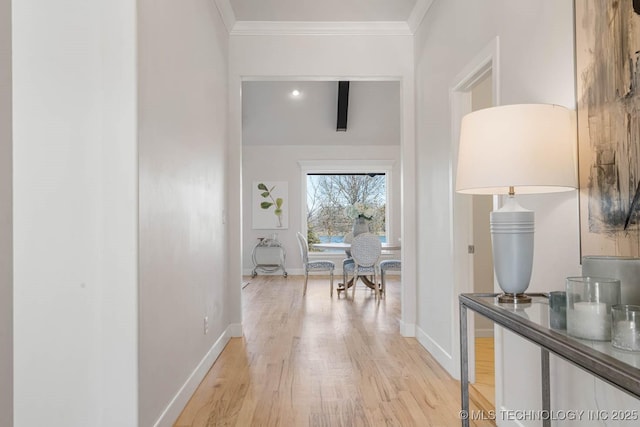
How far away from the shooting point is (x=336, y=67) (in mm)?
4219

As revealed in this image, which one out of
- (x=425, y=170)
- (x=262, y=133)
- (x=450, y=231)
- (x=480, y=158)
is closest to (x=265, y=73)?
(x=425, y=170)

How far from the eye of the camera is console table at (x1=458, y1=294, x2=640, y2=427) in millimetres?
875

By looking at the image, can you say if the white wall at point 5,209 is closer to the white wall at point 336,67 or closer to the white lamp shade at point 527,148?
the white lamp shade at point 527,148

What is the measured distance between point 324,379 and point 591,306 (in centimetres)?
218

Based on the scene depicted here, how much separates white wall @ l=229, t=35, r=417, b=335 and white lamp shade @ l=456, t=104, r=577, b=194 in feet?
8.67

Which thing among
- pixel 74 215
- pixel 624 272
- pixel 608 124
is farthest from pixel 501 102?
pixel 74 215

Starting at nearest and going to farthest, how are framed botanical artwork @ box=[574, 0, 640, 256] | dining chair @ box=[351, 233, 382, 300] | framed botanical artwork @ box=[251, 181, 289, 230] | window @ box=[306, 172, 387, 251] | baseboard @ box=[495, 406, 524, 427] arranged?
1. framed botanical artwork @ box=[574, 0, 640, 256]
2. baseboard @ box=[495, 406, 524, 427]
3. dining chair @ box=[351, 233, 382, 300]
4. framed botanical artwork @ box=[251, 181, 289, 230]
5. window @ box=[306, 172, 387, 251]

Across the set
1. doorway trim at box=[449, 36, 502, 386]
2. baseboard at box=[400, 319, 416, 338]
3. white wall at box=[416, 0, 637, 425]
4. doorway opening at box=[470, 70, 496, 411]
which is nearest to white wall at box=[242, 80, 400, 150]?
doorway opening at box=[470, 70, 496, 411]

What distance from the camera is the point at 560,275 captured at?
1765mm

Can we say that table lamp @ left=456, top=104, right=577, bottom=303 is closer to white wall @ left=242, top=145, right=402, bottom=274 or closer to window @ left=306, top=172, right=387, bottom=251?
white wall @ left=242, top=145, right=402, bottom=274

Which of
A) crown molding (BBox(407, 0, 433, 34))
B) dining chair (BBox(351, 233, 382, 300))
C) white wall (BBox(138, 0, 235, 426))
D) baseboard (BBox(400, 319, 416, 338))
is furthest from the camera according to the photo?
dining chair (BBox(351, 233, 382, 300))

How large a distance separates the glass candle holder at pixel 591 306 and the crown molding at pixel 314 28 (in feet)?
11.8

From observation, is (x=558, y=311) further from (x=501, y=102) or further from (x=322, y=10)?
(x=322, y=10)

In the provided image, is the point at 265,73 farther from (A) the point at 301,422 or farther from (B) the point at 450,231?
(A) the point at 301,422
